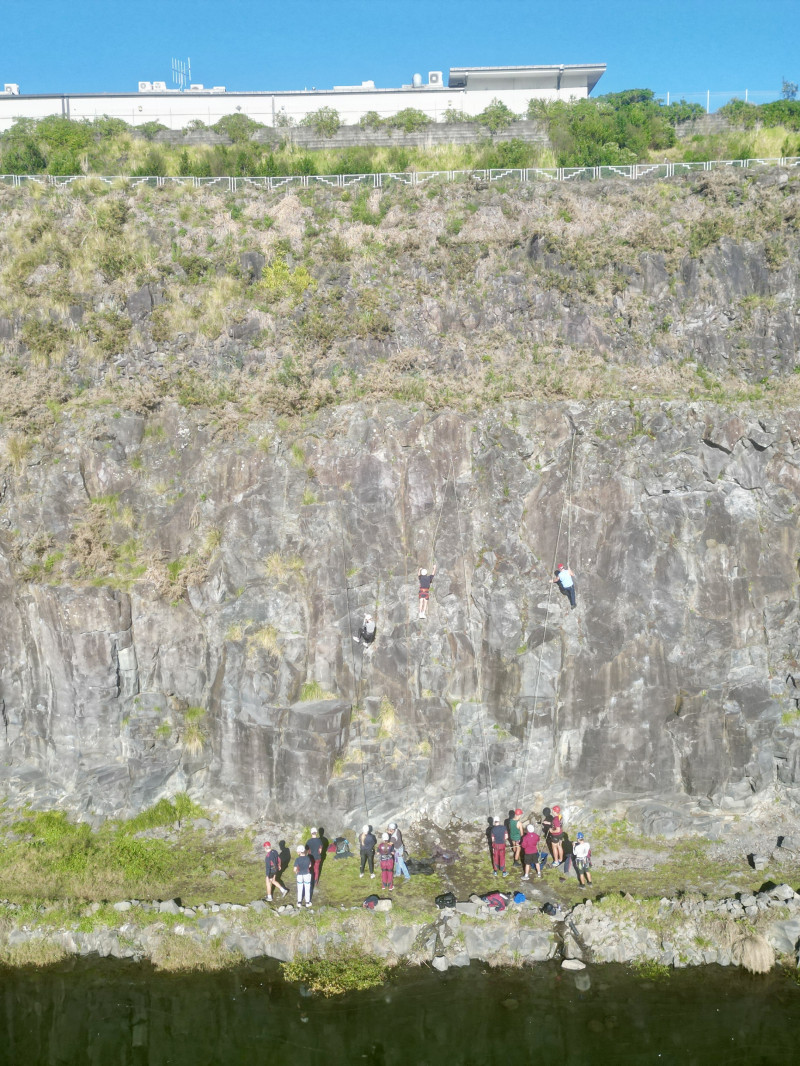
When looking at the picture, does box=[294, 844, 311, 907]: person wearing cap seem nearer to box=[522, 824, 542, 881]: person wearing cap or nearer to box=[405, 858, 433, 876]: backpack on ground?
box=[405, 858, 433, 876]: backpack on ground

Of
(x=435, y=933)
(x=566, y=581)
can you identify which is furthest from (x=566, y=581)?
(x=435, y=933)

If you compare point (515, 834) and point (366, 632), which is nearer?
point (515, 834)

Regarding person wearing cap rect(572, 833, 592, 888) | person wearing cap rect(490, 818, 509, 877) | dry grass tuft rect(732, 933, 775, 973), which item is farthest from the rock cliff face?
dry grass tuft rect(732, 933, 775, 973)

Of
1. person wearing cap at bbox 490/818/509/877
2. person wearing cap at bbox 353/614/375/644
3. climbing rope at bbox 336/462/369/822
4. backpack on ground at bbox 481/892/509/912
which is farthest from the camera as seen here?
person wearing cap at bbox 353/614/375/644

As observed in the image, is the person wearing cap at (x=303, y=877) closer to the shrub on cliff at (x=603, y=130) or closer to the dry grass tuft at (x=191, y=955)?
the dry grass tuft at (x=191, y=955)

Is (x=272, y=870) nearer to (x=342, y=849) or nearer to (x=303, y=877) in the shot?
(x=303, y=877)

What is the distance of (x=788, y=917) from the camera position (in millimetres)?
15453

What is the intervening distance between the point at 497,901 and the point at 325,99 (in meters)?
34.8

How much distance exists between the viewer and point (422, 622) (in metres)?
19.3

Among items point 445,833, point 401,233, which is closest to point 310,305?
point 401,233

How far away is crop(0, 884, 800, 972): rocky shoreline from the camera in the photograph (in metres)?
15.2

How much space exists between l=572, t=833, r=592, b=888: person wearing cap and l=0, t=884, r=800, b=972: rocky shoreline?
0.82m

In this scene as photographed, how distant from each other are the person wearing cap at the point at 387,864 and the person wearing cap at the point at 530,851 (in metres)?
2.92

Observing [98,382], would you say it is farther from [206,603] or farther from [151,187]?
[151,187]
